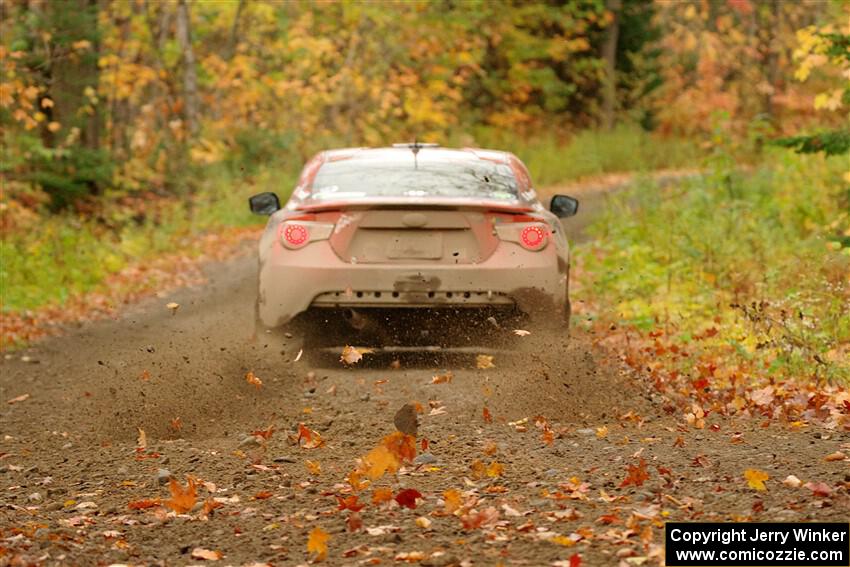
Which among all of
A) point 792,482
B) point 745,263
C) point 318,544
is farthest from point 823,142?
point 318,544

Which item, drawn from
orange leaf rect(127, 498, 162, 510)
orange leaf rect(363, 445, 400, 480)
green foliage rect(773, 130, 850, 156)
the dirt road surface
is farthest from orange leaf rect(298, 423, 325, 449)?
green foliage rect(773, 130, 850, 156)

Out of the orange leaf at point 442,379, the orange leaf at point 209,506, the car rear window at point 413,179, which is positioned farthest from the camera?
the car rear window at point 413,179

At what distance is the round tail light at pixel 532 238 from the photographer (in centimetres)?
867

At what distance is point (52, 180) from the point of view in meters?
18.2

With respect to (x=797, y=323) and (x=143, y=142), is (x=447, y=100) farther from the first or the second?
(x=797, y=323)

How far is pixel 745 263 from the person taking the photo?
41.6ft

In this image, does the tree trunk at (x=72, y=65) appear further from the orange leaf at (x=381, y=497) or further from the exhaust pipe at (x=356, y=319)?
the orange leaf at (x=381, y=497)

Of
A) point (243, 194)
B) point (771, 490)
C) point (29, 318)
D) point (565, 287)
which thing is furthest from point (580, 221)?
point (771, 490)

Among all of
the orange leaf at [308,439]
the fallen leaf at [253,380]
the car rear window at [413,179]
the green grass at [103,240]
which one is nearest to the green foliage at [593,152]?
the green grass at [103,240]

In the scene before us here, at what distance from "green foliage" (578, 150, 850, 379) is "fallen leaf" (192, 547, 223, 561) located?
15.4ft

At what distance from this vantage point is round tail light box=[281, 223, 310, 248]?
342 inches

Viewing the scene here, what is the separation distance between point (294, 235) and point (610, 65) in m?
29.8

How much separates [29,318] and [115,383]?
14.5 ft

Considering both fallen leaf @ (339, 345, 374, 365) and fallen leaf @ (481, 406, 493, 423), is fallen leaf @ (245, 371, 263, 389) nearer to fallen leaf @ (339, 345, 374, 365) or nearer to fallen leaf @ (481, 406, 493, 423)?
fallen leaf @ (339, 345, 374, 365)
